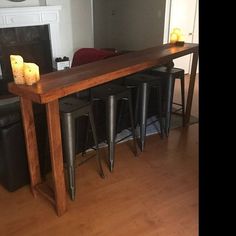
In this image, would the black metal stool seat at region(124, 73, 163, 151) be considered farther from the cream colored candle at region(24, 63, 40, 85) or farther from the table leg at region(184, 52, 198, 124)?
the cream colored candle at region(24, 63, 40, 85)

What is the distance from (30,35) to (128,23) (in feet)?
6.22

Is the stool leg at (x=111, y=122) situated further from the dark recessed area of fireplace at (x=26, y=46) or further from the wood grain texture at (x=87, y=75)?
the dark recessed area of fireplace at (x=26, y=46)

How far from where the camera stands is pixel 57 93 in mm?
1687

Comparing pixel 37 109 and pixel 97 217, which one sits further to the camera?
pixel 37 109

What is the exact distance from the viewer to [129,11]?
5457mm

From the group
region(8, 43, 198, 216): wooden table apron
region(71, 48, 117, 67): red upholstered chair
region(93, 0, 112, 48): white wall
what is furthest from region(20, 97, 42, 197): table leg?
region(93, 0, 112, 48): white wall

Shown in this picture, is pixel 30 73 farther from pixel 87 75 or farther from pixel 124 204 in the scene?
pixel 124 204

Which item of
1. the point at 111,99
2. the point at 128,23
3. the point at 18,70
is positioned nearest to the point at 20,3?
the point at 128,23

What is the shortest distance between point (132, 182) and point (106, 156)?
1.61 feet

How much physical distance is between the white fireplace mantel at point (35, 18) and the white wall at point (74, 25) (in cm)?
12

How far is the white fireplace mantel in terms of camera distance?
448 cm
